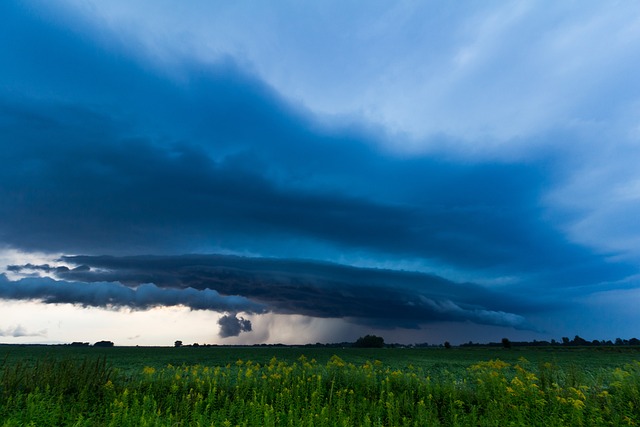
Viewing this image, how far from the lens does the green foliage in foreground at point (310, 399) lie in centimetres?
1161

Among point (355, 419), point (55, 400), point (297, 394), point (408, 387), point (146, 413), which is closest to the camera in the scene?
point (146, 413)

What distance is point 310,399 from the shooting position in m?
14.8

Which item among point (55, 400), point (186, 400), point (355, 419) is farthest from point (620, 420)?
point (55, 400)

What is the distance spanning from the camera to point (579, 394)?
13.0 meters

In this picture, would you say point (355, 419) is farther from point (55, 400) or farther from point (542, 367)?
point (55, 400)

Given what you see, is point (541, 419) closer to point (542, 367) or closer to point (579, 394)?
point (579, 394)

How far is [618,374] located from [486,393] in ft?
18.0

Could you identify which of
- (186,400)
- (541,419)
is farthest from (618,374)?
(186,400)

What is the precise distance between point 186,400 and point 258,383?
11.9 feet

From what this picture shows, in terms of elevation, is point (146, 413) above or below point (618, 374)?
below

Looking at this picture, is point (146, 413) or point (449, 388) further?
point (449, 388)

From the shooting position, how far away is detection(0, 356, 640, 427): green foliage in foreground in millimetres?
11609

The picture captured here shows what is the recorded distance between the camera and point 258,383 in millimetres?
16719

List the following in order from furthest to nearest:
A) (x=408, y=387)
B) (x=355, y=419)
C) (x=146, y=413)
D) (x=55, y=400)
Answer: (x=408, y=387) < (x=55, y=400) < (x=355, y=419) < (x=146, y=413)
